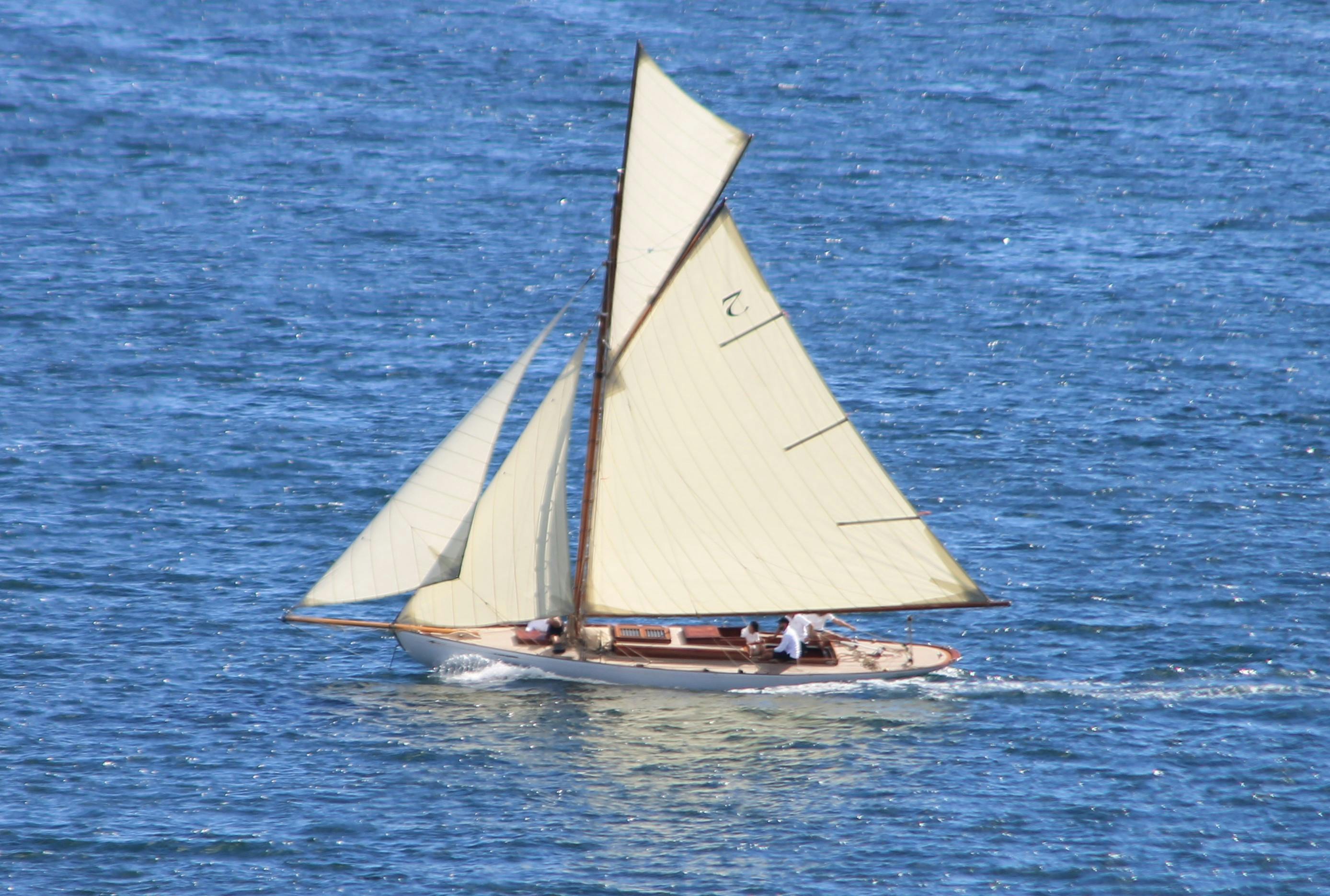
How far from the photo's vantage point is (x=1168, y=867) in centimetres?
5138

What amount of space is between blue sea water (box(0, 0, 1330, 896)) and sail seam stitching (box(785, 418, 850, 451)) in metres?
8.52

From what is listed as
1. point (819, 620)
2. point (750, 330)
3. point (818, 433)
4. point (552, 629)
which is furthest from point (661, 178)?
point (819, 620)

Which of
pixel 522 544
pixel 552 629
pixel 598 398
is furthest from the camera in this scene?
pixel 552 629

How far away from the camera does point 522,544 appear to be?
59.4 m

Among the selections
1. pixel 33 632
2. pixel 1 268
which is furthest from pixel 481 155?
pixel 33 632

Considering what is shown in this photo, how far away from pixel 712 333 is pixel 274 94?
79.2m

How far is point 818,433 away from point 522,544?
1061 cm

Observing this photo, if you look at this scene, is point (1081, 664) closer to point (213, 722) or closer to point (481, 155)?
point (213, 722)

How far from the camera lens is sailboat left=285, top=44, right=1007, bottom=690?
57.6 m

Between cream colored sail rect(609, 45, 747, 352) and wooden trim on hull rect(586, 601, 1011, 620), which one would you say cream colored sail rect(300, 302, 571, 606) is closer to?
cream colored sail rect(609, 45, 747, 352)

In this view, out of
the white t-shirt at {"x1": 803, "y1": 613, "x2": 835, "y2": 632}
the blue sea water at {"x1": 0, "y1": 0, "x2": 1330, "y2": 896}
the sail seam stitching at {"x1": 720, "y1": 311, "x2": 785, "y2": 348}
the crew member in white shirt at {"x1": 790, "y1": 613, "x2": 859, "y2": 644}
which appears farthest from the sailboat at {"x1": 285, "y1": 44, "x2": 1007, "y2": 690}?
the blue sea water at {"x1": 0, "y1": 0, "x2": 1330, "y2": 896}

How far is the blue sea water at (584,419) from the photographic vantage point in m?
53.2

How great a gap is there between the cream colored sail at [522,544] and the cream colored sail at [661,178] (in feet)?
9.98

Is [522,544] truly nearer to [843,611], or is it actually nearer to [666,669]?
[666,669]
